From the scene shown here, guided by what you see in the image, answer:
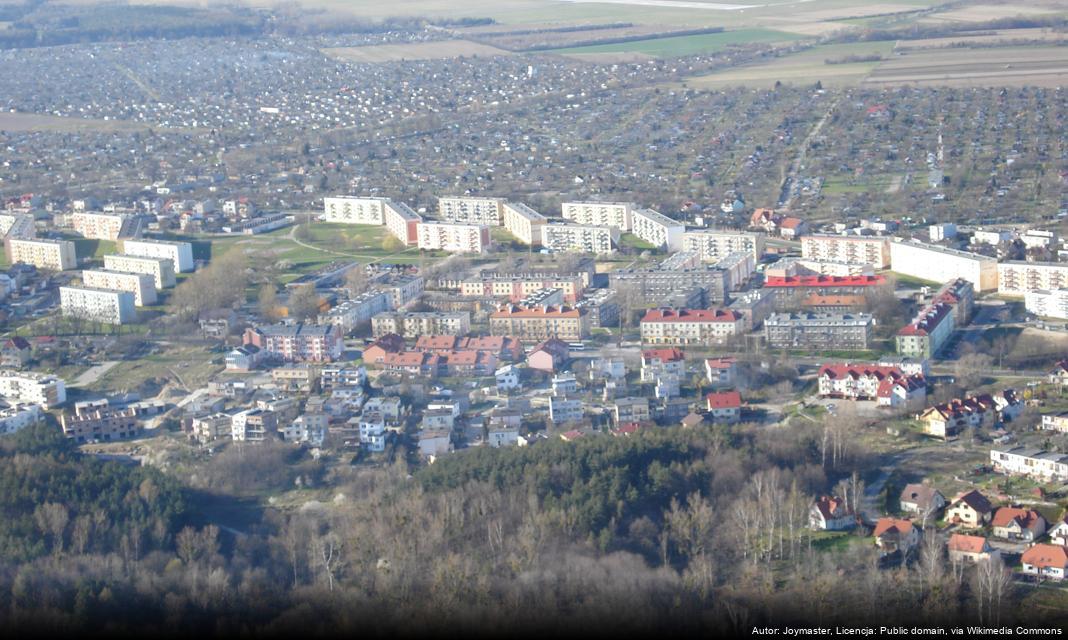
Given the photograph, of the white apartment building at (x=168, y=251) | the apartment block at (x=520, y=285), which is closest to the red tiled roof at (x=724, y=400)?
the apartment block at (x=520, y=285)

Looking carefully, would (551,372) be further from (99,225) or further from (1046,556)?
(99,225)

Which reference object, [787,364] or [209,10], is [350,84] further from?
[787,364]

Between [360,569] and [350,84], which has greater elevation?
[350,84]

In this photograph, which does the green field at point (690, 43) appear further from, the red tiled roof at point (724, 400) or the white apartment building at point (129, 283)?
the red tiled roof at point (724, 400)

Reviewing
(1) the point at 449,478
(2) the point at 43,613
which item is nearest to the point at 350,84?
(1) the point at 449,478

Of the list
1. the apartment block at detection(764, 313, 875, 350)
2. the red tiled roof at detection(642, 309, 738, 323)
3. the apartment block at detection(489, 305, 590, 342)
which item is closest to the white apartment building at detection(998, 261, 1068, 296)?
the apartment block at detection(764, 313, 875, 350)
